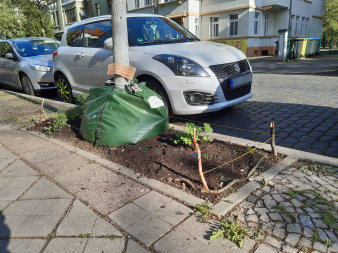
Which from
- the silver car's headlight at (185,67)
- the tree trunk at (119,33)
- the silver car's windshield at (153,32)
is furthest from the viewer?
the silver car's windshield at (153,32)

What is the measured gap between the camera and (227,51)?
492 centimetres

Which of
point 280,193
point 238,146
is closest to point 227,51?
point 238,146

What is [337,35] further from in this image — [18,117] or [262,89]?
[18,117]

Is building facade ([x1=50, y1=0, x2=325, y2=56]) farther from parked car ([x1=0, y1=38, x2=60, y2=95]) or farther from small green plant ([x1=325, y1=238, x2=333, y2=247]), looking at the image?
small green plant ([x1=325, y1=238, x2=333, y2=247])

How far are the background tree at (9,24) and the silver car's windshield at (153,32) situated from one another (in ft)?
67.7

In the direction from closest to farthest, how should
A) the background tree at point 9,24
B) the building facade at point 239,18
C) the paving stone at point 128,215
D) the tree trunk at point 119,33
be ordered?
the paving stone at point 128,215 < the tree trunk at point 119,33 < the background tree at point 9,24 < the building facade at point 239,18

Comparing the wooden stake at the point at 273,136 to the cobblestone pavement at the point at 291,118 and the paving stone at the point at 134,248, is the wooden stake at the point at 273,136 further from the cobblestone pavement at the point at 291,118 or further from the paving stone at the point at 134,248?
the paving stone at the point at 134,248

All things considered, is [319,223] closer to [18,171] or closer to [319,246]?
[319,246]

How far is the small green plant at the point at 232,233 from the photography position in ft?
6.54

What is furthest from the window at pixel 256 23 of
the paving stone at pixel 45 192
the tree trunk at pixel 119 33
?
the paving stone at pixel 45 192

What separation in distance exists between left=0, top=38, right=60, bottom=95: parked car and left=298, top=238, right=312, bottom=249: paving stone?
7.60 metres

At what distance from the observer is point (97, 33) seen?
5.77 m

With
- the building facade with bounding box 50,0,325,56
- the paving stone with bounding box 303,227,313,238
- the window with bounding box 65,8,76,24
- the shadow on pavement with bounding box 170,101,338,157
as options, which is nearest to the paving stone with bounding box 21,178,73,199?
the paving stone with bounding box 303,227,313,238

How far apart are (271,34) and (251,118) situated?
24.0 metres
